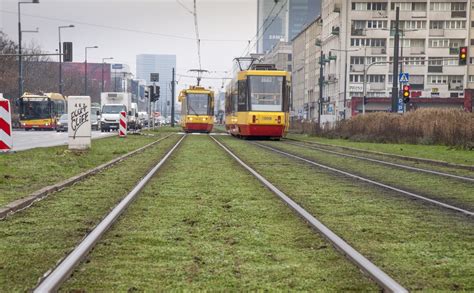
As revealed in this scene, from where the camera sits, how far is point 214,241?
629 cm

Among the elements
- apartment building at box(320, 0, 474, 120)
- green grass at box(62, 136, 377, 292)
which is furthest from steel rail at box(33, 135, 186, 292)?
apartment building at box(320, 0, 474, 120)

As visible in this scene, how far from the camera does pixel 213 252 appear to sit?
5.77 m

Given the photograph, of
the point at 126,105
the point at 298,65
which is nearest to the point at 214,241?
the point at 126,105

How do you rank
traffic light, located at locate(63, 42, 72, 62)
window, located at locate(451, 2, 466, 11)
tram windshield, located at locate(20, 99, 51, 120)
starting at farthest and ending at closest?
window, located at locate(451, 2, 466, 11), tram windshield, located at locate(20, 99, 51, 120), traffic light, located at locate(63, 42, 72, 62)

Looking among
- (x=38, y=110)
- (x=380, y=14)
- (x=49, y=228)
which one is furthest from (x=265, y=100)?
(x=380, y=14)

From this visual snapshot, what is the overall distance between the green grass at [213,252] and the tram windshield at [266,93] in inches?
901

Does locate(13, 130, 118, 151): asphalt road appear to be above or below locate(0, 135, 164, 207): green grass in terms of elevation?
below

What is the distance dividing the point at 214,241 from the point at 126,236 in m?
0.92

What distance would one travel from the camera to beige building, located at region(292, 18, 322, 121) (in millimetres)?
112500

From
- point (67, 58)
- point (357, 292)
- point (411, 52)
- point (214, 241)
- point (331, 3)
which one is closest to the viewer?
point (357, 292)

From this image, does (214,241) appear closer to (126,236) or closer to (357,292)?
(126,236)

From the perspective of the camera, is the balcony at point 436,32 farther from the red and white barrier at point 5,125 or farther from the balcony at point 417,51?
the red and white barrier at point 5,125

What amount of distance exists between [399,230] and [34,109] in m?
55.4

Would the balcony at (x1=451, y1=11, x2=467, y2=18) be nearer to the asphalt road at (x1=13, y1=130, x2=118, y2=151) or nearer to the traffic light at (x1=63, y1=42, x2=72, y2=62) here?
the traffic light at (x1=63, y1=42, x2=72, y2=62)
